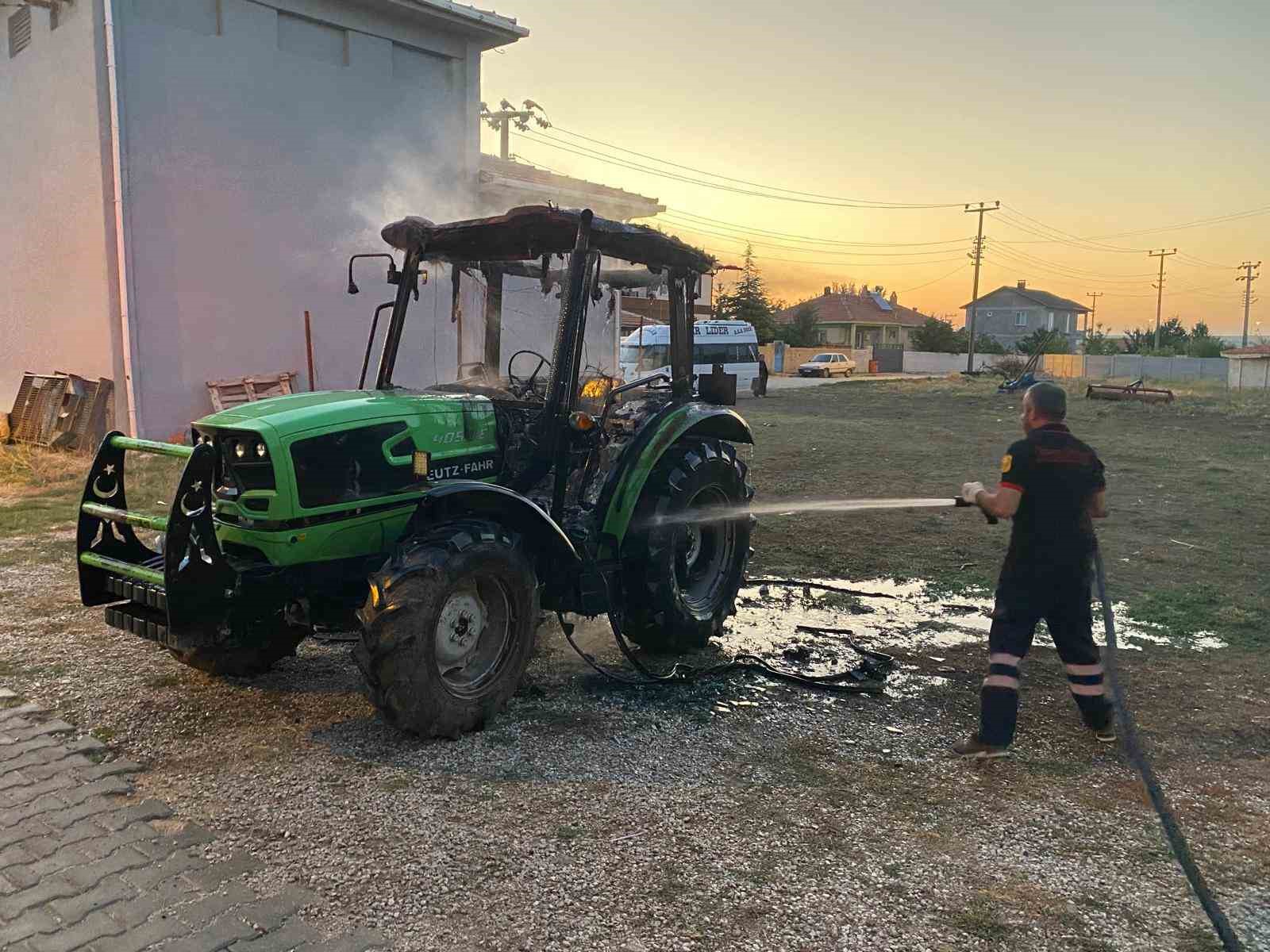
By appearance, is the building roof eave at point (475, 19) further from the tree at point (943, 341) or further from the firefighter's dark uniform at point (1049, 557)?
the tree at point (943, 341)

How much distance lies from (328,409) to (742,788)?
258 centimetres

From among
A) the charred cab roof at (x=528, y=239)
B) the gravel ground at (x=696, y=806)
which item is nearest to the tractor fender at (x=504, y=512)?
the gravel ground at (x=696, y=806)

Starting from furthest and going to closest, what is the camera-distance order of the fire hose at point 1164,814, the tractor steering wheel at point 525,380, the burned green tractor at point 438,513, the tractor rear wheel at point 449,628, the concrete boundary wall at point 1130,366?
the concrete boundary wall at point 1130,366 → the tractor steering wheel at point 525,380 → the burned green tractor at point 438,513 → the tractor rear wheel at point 449,628 → the fire hose at point 1164,814

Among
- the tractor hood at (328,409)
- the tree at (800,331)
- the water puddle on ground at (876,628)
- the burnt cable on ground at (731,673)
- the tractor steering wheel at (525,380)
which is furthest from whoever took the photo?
the tree at (800,331)

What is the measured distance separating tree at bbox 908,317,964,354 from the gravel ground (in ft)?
213

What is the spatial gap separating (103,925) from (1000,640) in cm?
377

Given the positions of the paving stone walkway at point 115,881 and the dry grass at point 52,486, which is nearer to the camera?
the paving stone walkway at point 115,881

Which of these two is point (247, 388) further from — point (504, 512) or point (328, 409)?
point (504, 512)

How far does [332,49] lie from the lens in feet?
50.0

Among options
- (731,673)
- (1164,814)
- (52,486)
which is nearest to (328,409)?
(731,673)

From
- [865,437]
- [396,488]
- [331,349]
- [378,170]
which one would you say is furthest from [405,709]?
[865,437]

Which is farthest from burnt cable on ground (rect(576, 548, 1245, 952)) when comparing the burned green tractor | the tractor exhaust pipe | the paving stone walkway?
the paving stone walkway

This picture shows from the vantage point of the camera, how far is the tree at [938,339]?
66.9 meters

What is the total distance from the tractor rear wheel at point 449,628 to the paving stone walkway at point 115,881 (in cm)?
91
